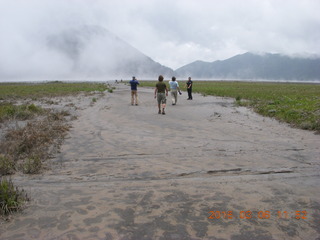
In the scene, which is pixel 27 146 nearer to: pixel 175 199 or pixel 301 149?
pixel 175 199

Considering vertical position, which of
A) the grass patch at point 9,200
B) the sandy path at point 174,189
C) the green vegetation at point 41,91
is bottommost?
the sandy path at point 174,189

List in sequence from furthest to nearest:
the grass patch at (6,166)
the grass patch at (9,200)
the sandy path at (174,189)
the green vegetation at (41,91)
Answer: the green vegetation at (41,91)
the grass patch at (6,166)
the grass patch at (9,200)
the sandy path at (174,189)

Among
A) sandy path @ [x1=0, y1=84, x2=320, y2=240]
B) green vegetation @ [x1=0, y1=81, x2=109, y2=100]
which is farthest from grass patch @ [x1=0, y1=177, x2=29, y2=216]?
green vegetation @ [x1=0, y1=81, x2=109, y2=100]

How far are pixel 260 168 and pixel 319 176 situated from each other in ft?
3.53

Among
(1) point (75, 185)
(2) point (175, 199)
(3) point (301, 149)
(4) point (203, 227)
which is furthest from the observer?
(3) point (301, 149)

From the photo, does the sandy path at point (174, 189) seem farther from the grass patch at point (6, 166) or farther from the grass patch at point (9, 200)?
the grass patch at point (6, 166)

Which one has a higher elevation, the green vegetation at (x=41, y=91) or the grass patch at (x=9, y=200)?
the green vegetation at (x=41, y=91)

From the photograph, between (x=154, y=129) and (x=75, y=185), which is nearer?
(x=75, y=185)

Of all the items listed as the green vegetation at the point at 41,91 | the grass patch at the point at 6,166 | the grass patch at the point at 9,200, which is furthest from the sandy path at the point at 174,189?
the green vegetation at the point at 41,91

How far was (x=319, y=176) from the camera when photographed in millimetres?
5016

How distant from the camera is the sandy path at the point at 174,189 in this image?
3.26m

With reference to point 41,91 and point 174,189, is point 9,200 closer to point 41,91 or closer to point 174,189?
point 174,189

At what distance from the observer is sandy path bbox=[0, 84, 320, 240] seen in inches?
128

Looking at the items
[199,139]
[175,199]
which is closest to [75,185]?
[175,199]
